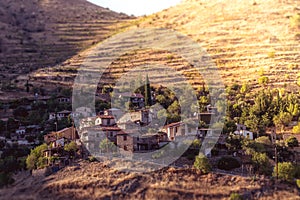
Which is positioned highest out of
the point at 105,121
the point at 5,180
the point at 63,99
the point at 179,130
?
the point at 63,99

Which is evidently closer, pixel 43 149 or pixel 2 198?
pixel 2 198

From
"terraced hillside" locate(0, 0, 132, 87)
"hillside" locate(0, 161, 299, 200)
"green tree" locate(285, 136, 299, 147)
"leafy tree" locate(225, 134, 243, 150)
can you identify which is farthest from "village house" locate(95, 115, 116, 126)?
"terraced hillside" locate(0, 0, 132, 87)

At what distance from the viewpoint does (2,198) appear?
3478cm

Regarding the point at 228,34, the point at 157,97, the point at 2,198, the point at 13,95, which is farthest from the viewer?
the point at 228,34

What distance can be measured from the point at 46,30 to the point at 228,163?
271 feet

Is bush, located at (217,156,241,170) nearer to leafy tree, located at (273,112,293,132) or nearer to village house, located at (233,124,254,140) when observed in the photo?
village house, located at (233,124,254,140)

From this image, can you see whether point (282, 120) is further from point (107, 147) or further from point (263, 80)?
point (107, 147)

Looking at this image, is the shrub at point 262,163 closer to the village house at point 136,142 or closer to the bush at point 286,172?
the bush at point 286,172

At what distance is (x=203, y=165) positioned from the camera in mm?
35625

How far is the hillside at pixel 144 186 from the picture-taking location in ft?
110

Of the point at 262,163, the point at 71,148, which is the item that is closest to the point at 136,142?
the point at 71,148

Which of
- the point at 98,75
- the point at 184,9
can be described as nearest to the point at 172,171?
the point at 98,75

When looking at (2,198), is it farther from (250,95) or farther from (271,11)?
(271,11)

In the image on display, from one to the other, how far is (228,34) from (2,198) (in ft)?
211
